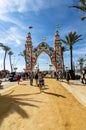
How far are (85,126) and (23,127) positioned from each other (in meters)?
2.61

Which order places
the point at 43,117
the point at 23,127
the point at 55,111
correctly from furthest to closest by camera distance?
the point at 55,111 → the point at 43,117 → the point at 23,127

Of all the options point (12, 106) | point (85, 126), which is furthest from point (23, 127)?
point (12, 106)

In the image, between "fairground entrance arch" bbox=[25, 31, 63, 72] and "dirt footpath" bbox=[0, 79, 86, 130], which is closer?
"dirt footpath" bbox=[0, 79, 86, 130]

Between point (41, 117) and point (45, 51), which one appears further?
point (45, 51)

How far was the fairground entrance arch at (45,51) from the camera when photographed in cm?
4928

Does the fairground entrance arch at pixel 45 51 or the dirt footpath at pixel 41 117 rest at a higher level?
the fairground entrance arch at pixel 45 51

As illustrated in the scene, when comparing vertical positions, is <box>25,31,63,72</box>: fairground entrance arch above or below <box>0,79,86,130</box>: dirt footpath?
above

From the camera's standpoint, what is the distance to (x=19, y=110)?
13258 mm

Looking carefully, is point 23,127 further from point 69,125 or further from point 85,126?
Result: point 85,126

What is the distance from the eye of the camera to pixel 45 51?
50500 millimetres

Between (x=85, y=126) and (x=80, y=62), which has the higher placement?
(x=80, y=62)

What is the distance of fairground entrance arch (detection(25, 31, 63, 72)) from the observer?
49281mm

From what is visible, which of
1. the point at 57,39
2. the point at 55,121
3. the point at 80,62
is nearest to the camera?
the point at 55,121

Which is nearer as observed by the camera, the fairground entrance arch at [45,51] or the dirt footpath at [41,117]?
the dirt footpath at [41,117]
